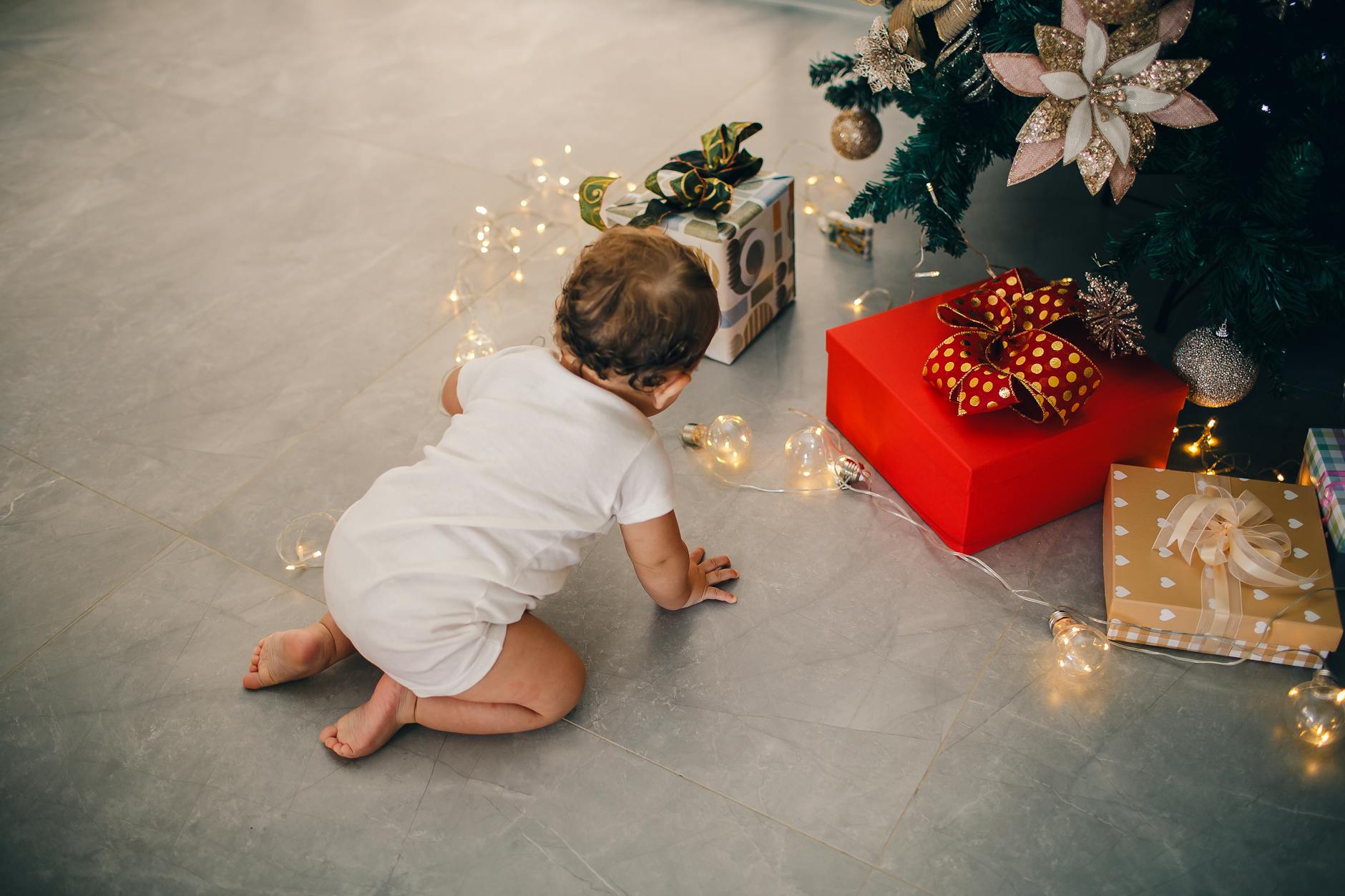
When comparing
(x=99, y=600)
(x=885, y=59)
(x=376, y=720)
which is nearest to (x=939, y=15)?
(x=885, y=59)

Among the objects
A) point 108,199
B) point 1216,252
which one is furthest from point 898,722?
point 108,199

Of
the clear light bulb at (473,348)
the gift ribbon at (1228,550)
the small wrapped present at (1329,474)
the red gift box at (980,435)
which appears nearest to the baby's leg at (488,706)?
the red gift box at (980,435)

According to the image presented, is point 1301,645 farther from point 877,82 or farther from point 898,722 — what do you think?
point 877,82

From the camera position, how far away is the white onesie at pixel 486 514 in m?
1.03

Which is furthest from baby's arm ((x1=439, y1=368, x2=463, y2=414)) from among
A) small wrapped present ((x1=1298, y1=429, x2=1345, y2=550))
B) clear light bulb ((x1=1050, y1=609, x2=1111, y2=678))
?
small wrapped present ((x1=1298, y1=429, x2=1345, y2=550))

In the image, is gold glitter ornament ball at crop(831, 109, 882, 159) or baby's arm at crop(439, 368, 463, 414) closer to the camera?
baby's arm at crop(439, 368, 463, 414)

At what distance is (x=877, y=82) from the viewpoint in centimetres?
140

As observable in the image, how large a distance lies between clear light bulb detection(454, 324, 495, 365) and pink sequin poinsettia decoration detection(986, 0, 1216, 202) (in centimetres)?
91

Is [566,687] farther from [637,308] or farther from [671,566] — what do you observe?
[637,308]

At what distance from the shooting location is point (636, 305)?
0.99m

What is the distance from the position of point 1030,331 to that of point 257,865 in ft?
3.74

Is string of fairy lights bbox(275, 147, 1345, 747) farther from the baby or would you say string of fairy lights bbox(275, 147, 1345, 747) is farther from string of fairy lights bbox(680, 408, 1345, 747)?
the baby

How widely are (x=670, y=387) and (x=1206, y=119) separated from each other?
2.16ft

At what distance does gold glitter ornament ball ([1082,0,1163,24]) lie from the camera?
3.44 ft
